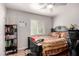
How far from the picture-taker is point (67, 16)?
5.50 ft

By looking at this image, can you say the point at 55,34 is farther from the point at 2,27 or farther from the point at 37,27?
the point at 2,27

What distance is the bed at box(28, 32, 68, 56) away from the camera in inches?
64.7

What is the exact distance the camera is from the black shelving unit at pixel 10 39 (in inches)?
64.7

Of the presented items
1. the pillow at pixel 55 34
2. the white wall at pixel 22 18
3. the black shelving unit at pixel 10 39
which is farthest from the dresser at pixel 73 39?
the black shelving unit at pixel 10 39

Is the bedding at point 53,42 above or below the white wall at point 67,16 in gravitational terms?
below

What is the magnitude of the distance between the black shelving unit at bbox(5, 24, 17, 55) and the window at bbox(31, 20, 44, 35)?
0.26 meters

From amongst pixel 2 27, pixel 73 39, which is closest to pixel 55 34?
pixel 73 39

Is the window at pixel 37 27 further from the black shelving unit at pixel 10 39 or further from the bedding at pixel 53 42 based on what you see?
the black shelving unit at pixel 10 39

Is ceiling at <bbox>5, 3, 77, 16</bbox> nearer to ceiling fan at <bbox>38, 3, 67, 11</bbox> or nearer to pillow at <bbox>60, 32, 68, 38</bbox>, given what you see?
ceiling fan at <bbox>38, 3, 67, 11</bbox>

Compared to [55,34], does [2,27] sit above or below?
above

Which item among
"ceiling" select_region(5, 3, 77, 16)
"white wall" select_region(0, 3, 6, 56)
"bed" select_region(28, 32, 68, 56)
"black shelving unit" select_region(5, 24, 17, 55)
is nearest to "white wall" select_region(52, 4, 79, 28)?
"ceiling" select_region(5, 3, 77, 16)

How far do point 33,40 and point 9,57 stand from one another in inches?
16.9

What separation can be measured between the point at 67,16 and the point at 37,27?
461 millimetres

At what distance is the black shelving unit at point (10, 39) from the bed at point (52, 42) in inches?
10.5
